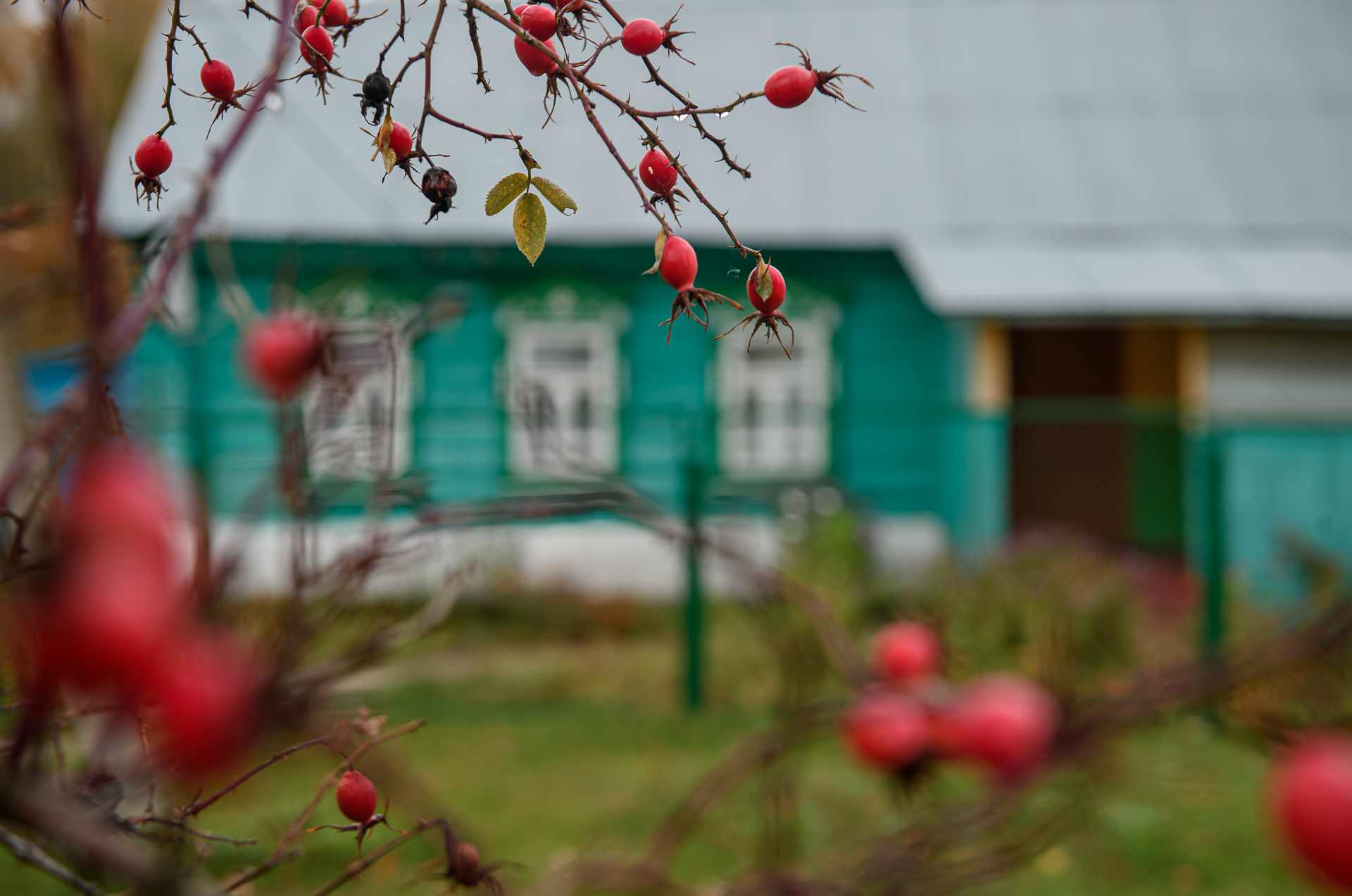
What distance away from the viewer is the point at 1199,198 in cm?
900

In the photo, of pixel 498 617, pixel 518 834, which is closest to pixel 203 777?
pixel 518 834

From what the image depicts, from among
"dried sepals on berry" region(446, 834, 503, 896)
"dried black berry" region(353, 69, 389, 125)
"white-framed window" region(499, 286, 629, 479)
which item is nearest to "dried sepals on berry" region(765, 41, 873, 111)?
"dried black berry" region(353, 69, 389, 125)

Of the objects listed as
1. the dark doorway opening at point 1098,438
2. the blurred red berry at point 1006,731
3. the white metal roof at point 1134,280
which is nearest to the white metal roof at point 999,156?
the white metal roof at point 1134,280

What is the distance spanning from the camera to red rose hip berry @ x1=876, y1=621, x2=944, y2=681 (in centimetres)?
57

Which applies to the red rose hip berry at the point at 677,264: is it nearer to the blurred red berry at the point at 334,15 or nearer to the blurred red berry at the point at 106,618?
the blurred red berry at the point at 334,15

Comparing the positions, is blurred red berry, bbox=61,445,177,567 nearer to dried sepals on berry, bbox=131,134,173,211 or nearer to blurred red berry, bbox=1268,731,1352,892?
blurred red berry, bbox=1268,731,1352,892

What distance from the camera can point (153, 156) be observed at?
73 centimetres

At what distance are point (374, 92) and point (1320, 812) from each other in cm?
78

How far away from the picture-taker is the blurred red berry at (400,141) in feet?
2.51

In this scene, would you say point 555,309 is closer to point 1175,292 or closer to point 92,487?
point 1175,292

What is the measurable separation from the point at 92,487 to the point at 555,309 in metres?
8.53

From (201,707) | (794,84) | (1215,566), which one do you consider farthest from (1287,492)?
(201,707)

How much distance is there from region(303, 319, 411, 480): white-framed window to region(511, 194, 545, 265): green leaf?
119 mm

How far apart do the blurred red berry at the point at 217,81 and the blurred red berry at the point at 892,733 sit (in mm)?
635
